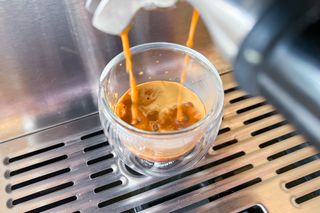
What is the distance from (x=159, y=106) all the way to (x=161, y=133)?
6 cm

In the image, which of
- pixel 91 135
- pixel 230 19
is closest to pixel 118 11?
pixel 230 19

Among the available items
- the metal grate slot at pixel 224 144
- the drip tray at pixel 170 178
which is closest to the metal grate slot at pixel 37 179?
the drip tray at pixel 170 178

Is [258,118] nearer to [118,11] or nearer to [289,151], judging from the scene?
[289,151]

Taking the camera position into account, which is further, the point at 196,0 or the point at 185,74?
the point at 185,74

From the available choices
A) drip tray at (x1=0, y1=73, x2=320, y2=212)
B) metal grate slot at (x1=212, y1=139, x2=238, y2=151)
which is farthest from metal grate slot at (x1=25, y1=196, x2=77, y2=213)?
metal grate slot at (x1=212, y1=139, x2=238, y2=151)

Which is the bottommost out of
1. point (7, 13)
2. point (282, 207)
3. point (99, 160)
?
point (282, 207)

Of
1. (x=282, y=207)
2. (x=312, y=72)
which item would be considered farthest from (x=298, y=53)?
(x=282, y=207)

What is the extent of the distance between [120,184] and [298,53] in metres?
0.26

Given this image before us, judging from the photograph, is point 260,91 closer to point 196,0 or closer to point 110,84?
point 196,0

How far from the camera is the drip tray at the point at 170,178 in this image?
1.31 feet

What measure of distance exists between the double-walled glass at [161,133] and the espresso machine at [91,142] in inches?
0.6

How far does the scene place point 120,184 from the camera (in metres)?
0.41

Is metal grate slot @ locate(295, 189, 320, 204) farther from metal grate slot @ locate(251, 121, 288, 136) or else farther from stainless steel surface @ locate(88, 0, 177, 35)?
stainless steel surface @ locate(88, 0, 177, 35)

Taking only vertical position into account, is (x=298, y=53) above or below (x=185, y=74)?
below
